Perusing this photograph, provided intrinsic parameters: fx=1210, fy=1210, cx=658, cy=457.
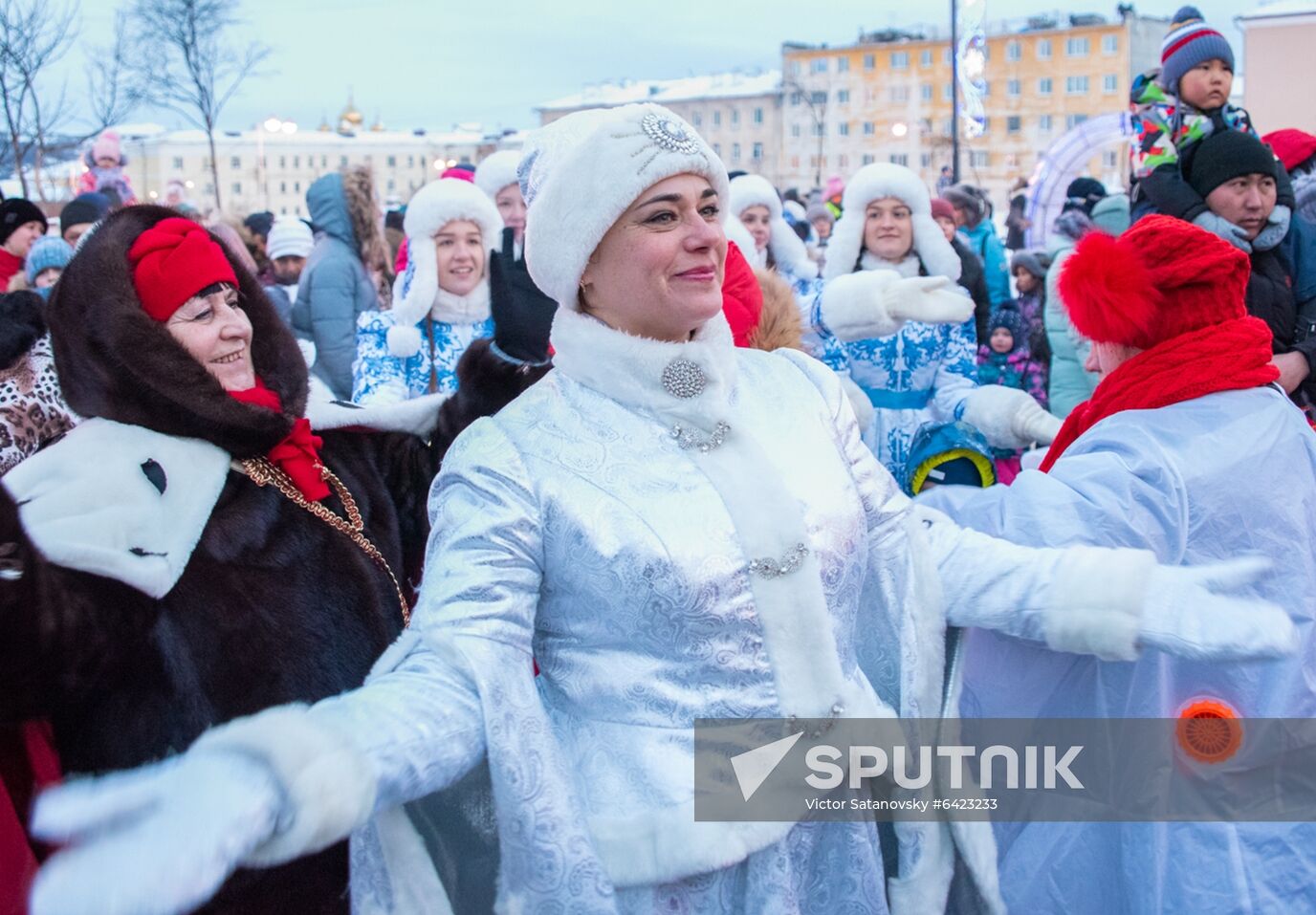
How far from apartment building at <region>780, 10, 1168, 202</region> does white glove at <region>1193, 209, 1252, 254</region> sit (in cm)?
6557

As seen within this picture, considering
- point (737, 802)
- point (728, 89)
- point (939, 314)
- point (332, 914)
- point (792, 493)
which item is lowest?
point (332, 914)

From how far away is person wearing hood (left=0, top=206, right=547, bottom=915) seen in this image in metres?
2.23

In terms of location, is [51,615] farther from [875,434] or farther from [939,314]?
[875,434]

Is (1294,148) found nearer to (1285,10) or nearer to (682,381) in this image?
(682,381)

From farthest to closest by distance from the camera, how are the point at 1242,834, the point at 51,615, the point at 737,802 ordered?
the point at 1242,834, the point at 51,615, the point at 737,802

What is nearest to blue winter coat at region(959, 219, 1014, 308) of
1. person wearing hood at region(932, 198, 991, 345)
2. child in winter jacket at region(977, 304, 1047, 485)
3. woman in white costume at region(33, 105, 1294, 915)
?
child in winter jacket at region(977, 304, 1047, 485)

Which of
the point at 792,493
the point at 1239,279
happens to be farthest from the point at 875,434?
the point at 792,493

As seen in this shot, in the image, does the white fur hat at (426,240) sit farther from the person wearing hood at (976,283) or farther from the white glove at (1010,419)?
the person wearing hood at (976,283)

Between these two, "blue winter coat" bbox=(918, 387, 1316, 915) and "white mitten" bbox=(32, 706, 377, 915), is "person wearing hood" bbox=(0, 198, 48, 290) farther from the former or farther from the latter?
"white mitten" bbox=(32, 706, 377, 915)

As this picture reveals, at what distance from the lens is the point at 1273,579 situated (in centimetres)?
274

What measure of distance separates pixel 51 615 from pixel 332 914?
90cm

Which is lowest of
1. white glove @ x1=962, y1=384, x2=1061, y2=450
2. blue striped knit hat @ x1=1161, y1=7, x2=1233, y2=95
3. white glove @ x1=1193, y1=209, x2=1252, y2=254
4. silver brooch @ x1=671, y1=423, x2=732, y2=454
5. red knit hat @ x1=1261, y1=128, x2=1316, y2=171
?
white glove @ x1=962, y1=384, x2=1061, y2=450

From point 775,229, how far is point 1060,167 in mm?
8130

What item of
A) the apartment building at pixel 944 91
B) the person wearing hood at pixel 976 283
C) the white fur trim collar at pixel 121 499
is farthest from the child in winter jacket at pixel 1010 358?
the apartment building at pixel 944 91
